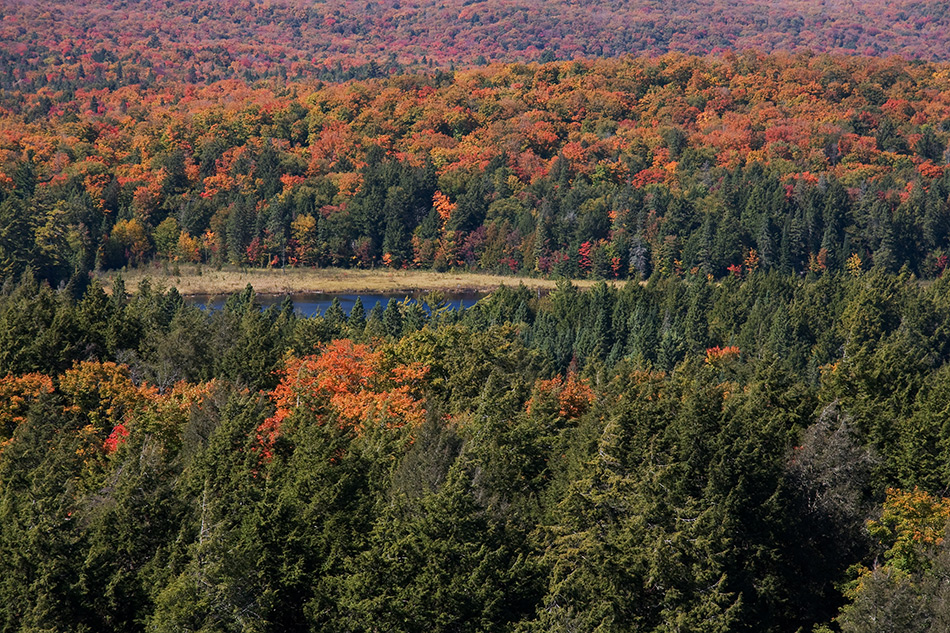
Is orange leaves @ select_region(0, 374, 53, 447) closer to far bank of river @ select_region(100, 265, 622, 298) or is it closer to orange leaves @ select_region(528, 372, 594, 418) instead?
orange leaves @ select_region(528, 372, 594, 418)

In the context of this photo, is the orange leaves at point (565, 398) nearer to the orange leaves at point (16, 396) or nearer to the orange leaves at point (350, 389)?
the orange leaves at point (350, 389)

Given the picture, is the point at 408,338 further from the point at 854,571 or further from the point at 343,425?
the point at 854,571

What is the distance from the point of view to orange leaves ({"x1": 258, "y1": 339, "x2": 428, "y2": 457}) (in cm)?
5781

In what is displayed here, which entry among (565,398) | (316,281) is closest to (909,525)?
(565,398)

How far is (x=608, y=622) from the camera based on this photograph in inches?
1601

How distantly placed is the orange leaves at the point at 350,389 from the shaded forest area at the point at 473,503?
22 cm

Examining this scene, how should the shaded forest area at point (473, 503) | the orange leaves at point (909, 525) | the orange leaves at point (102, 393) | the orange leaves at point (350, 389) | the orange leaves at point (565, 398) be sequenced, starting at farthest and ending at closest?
the orange leaves at point (102, 393) → the orange leaves at point (350, 389) → the orange leaves at point (565, 398) → the orange leaves at point (909, 525) → the shaded forest area at point (473, 503)

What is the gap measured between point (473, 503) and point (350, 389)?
2491cm

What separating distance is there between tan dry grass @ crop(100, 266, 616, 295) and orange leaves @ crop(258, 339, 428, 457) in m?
105

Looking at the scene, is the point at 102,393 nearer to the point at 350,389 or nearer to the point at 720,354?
the point at 350,389

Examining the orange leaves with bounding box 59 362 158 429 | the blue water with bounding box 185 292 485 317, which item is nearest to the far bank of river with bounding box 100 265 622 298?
the blue water with bounding box 185 292 485 317

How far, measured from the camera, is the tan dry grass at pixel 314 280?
584 feet

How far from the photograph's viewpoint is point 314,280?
18675 cm

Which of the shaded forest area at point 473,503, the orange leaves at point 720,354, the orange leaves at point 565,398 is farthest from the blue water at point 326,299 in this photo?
the shaded forest area at point 473,503
